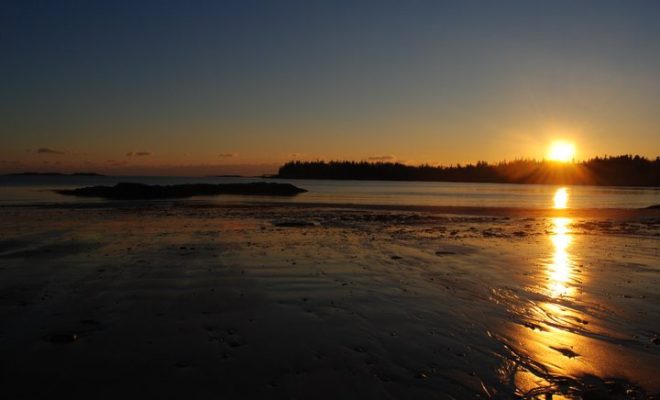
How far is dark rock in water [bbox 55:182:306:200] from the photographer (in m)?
50.0

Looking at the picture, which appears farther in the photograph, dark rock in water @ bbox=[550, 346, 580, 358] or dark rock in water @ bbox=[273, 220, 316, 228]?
dark rock in water @ bbox=[273, 220, 316, 228]

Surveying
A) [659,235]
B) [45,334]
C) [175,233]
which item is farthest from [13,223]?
[659,235]

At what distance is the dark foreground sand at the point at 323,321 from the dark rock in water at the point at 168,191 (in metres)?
35.0

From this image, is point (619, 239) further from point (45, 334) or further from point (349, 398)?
point (45, 334)

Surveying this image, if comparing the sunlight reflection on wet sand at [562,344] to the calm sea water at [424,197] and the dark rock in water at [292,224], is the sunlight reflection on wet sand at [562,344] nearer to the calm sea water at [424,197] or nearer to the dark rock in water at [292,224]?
the dark rock in water at [292,224]

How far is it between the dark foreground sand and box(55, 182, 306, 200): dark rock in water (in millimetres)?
35029

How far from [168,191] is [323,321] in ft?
158

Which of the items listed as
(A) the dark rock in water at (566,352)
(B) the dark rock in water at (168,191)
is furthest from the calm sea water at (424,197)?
(A) the dark rock in water at (566,352)

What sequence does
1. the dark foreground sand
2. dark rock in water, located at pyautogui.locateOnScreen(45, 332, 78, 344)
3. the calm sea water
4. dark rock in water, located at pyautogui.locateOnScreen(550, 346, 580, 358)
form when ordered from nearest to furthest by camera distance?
1. the dark foreground sand
2. dark rock in water, located at pyautogui.locateOnScreen(550, 346, 580, 358)
3. dark rock in water, located at pyautogui.locateOnScreen(45, 332, 78, 344)
4. the calm sea water

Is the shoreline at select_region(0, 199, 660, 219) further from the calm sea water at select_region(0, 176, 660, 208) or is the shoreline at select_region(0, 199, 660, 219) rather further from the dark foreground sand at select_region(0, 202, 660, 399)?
the dark foreground sand at select_region(0, 202, 660, 399)

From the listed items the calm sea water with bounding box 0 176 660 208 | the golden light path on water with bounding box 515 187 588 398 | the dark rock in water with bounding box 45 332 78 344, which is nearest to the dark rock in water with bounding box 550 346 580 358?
the golden light path on water with bounding box 515 187 588 398

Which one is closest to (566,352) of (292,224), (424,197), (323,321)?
(323,321)

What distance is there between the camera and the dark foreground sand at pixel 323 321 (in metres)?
5.53

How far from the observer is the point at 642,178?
542 ft
